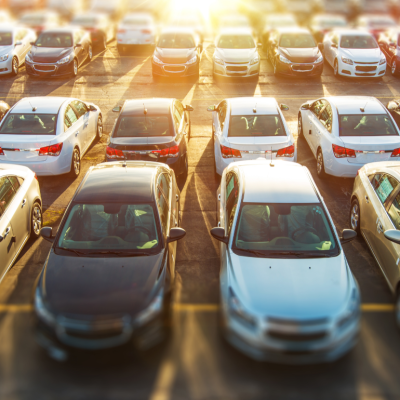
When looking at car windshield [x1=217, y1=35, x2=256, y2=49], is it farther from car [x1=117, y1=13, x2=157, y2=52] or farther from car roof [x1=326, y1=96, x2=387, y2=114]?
car roof [x1=326, y1=96, x2=387, y2=114]

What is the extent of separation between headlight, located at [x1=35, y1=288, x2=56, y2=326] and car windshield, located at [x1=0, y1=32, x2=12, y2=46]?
16576 mm

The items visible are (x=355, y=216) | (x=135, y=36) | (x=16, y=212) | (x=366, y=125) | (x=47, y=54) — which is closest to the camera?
(x=16, y=212)

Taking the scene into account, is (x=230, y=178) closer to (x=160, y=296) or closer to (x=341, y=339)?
(x=160, y=296)

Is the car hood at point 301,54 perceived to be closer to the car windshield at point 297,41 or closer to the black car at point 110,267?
the car windshield at point 297,41

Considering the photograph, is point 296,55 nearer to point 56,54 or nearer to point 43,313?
point 56,54

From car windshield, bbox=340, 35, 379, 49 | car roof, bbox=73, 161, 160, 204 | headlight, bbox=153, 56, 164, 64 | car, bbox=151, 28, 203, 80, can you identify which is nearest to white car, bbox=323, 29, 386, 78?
car windshield, bbox=340, 35, 379, 49

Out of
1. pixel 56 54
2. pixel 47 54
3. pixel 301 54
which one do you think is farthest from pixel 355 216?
pixel 47 54

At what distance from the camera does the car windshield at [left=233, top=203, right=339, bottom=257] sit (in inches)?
231

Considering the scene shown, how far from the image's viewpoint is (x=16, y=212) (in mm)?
7113

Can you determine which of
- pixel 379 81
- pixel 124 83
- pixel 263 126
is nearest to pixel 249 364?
pixel 263 126

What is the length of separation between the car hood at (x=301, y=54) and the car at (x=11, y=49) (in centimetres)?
1115

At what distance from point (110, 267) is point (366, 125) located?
7.02 m

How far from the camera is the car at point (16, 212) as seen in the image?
21.8ft

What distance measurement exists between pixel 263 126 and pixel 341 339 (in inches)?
237
